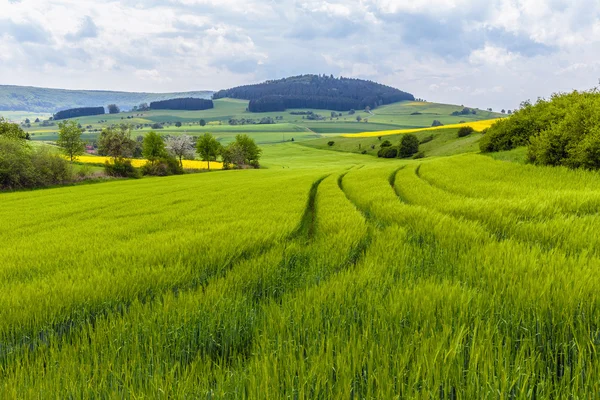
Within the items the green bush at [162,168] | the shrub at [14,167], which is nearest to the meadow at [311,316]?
the shrub at [14,167]

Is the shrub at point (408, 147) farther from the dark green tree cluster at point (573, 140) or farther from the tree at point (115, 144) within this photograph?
the tree at point (115, 144)

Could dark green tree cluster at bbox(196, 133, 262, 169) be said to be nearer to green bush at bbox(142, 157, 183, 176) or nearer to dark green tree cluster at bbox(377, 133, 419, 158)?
green bush at bbox(142, 157, 183, 176)

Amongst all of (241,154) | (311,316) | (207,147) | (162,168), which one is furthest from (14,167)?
(311,316)

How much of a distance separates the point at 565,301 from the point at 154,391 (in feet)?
11.6

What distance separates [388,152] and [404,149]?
16.5 feet

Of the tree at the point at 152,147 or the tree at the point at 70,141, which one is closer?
the tree at the point at 70,141

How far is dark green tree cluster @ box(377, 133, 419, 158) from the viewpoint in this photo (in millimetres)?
83562

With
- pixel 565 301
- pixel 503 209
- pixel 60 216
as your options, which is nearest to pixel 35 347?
pixel 565 301

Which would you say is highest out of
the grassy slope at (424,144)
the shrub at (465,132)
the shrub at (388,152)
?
the shrub at (465,132)

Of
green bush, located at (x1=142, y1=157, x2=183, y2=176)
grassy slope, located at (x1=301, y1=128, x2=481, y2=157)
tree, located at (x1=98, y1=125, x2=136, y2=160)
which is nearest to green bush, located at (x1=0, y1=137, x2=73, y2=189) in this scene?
green bush, located at (x1=142, y1=157, x2=183, y2=176)

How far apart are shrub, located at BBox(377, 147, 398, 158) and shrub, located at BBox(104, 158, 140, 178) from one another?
215ft

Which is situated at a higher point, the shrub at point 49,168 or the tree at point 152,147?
the tree at point 152,147

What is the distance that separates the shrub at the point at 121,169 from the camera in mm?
48625

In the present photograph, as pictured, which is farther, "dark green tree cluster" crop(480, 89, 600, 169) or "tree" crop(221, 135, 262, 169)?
"tree" crop(221, 135, 262, 169)
